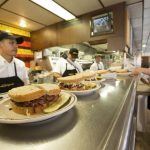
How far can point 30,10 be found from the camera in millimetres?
2928

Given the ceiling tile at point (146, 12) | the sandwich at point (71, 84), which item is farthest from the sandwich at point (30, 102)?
the ceiling tile at point (146, 12)

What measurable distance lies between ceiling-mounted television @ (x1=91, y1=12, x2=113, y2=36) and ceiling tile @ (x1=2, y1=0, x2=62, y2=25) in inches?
38.9

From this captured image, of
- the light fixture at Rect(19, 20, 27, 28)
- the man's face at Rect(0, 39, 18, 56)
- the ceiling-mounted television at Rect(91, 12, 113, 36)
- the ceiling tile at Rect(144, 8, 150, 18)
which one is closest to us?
the man's face at Rect(0, 39, 18, 56)

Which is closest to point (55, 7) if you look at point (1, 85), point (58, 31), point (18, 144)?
point (58, 31)

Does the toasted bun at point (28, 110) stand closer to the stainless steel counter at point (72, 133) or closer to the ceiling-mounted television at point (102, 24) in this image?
the stainless steel counter at point (72, 133)

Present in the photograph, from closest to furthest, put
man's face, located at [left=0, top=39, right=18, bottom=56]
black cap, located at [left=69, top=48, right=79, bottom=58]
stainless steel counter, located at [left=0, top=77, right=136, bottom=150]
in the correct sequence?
stainless steel counter, located at [left=0, top=77, right=136, bottom=150]
man's face, located at [left=0, top=39, right=18, bottom=56]
black cap, located at [left=69, top=48, right=79, bottom=58]

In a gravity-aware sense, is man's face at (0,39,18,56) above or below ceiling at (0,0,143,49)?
below

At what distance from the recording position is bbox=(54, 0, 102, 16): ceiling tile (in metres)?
2.67

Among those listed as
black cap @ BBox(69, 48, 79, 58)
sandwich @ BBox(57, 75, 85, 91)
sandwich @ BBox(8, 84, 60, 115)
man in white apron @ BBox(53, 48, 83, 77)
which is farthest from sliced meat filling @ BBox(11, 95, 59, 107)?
black cap @ BBox(69, 48, 79, 58)

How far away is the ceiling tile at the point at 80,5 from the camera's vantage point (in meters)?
2.67

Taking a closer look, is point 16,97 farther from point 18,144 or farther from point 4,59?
point 4,59

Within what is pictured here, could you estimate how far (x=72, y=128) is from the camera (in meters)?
0.43

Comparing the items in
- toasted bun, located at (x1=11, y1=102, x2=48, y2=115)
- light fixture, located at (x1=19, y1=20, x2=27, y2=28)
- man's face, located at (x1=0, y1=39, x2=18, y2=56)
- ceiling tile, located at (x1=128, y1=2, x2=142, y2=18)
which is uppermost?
ceiling tile, located at (x1=128, y1=2, x2=142, y2=18)

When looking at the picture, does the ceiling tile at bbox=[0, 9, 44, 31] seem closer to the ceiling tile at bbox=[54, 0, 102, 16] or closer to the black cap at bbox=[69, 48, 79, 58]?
the ceiling tile at bbox=[54, 0, 102, 16]
